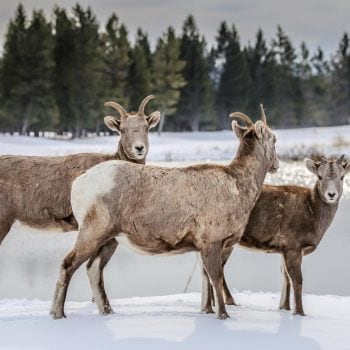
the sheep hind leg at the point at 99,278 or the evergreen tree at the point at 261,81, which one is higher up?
the evergreen tree at the point at 261,81

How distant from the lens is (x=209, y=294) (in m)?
7.53

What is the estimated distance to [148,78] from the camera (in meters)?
55.8

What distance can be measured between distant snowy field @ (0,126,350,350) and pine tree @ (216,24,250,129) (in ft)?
154

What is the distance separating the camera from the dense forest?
47188 mm

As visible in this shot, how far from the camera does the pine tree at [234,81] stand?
221ft

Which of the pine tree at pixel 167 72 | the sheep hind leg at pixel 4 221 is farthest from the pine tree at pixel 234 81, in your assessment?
the sheep hind leg at pixel 4 221

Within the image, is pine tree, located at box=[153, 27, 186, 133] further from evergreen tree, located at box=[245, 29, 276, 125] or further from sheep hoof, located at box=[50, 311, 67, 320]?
sheep hoof, located at box=[50, 311, 67, 320]

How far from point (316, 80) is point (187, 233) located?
7619 cm

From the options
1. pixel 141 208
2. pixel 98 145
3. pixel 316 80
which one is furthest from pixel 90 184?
pixel 316 80

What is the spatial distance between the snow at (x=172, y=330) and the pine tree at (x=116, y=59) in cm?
4547

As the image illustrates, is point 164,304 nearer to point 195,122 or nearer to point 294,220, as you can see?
point 294,220

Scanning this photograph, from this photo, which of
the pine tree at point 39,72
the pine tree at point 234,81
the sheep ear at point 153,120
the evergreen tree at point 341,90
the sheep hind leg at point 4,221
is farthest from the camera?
the evergreen tree at point 341,90

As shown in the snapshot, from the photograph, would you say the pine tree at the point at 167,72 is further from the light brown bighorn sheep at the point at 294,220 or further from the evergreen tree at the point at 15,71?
the light brown bighorn sheep at the point at 294,220

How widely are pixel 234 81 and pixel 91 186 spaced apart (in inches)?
2426
